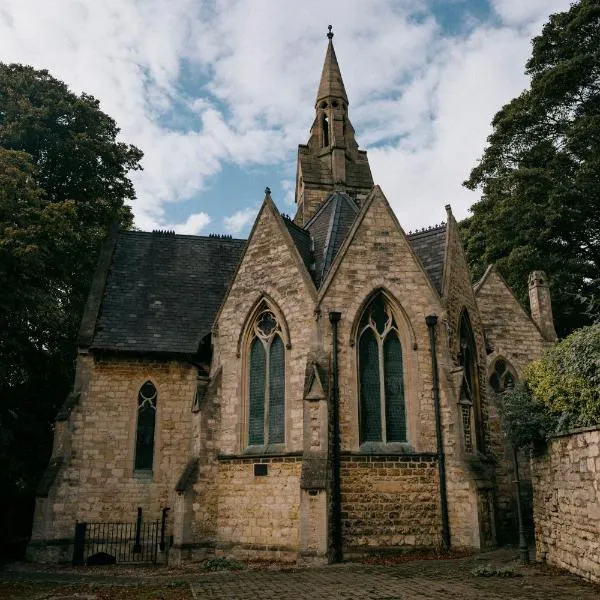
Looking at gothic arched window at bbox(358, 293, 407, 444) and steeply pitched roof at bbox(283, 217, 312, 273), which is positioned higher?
steeply pitched roof at bbox(283, 217, 312, 273)

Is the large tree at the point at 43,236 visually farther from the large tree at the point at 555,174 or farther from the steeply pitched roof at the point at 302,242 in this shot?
the large tree at the point at 555,174

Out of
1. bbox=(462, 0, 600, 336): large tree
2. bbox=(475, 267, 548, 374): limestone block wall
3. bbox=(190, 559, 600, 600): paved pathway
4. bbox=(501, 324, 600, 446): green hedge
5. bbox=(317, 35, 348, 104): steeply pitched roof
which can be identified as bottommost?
bbox=(190, 559, 600, 600): paved pathway

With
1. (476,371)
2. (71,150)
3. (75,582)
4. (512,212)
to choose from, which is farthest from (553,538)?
(71,150)

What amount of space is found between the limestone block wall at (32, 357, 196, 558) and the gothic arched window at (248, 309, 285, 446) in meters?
3.16

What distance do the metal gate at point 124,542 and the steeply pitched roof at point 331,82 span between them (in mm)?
18815

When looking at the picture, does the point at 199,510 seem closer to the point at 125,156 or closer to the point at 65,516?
the point at 65,516

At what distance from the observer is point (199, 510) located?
1441 cm

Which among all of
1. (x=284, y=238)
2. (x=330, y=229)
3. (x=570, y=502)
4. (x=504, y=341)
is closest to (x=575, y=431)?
(x=570, y=502)

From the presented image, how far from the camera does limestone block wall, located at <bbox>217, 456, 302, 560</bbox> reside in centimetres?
1354

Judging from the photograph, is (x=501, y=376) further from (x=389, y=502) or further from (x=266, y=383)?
(x=266, y=383)

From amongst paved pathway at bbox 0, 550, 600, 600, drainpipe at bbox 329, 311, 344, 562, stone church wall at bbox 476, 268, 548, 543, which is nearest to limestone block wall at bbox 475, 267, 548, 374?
stone church wall at bbox 476, 268, 548, 543

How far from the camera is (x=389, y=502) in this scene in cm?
1333

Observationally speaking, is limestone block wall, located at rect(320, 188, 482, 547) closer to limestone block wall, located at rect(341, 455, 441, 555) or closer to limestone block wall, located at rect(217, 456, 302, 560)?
limestone block wall, located at rect(341, 455, 441, 555)

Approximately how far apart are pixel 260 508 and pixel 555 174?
19.0 meters
